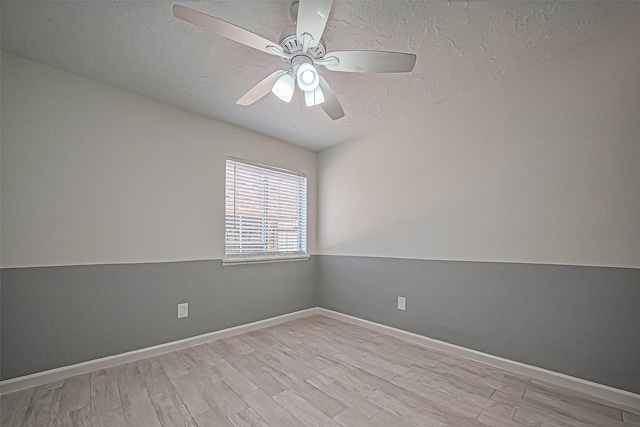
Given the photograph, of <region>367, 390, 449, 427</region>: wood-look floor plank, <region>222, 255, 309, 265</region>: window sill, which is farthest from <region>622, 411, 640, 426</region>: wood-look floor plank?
<region>222, 255, 309, 265</region>: window sill

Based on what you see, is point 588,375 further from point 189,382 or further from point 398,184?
point 189,382

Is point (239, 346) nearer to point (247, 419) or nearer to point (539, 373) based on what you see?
point (247, 419)

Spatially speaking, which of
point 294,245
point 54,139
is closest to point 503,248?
point 294,245

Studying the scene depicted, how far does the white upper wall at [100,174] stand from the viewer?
190 centimetres

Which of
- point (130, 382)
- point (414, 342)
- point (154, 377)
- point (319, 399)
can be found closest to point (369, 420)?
point (319, 399)

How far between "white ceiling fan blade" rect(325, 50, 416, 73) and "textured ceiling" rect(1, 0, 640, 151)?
11.7 inches

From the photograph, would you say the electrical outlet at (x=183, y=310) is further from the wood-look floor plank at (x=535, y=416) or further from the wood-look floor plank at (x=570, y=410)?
the wood-look floor plank at (x=570, y=410)

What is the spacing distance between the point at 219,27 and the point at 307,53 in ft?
1.64

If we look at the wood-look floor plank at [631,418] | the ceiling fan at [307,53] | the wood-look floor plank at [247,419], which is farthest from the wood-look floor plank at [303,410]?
the ceiling fan at [307,53]

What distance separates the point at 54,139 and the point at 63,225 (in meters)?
0.65

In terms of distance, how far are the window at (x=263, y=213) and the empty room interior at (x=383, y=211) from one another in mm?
56

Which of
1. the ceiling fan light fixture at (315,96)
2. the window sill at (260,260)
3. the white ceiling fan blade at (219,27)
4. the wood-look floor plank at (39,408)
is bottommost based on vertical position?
the wood-look floor plank at (39,408)

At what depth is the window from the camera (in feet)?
9.92

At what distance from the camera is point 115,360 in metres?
2.19
